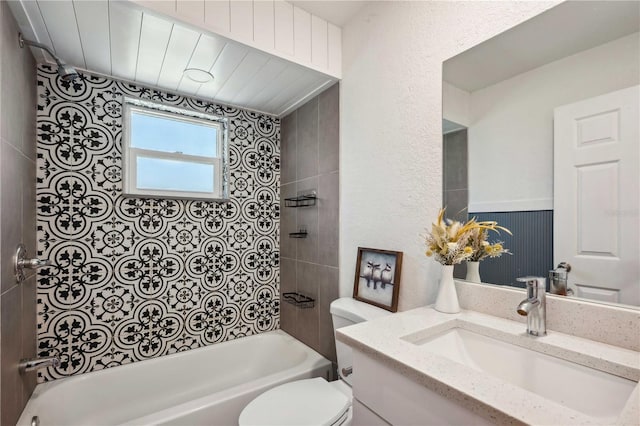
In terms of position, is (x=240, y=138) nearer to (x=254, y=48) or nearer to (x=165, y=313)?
(x=254, y=48)

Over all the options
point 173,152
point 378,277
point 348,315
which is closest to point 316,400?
point 348,315

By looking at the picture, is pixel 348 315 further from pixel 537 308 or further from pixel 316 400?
pixel 537 308

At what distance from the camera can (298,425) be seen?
1.24 m

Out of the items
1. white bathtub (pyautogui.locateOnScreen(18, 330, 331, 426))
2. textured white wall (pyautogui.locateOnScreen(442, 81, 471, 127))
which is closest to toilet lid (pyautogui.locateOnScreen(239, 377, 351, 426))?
white bathtub (pyautogui.locateOnScreen(18, 330, 331, 426))

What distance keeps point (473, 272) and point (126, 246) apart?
198 cm

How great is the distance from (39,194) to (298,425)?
5.99 ft

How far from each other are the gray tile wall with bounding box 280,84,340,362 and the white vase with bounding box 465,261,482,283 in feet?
2.86

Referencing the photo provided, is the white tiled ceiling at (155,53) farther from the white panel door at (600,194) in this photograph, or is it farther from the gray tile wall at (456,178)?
the white panel door at (600,194)

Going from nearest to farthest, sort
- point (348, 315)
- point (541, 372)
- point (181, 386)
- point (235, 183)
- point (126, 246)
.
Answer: point (541, 372) → point (348, 315) → point (126, 246) → point (181, 386) → point (235, 183)

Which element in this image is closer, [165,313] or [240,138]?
[165,313]

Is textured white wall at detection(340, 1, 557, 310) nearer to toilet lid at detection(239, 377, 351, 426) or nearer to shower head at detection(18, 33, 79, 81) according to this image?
toilet lid at detection(239, 377, 351, 426)

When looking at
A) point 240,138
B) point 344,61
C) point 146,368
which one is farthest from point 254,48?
point 146,368

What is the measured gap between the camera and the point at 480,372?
0.70m

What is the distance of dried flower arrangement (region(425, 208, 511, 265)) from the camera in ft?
3.71
